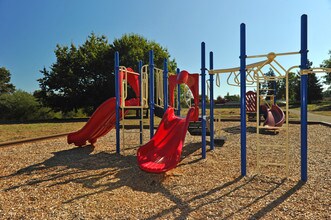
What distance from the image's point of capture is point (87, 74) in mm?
23281

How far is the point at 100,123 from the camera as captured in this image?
25.0ft

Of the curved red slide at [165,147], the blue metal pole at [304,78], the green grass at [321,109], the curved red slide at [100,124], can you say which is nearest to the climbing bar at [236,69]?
the blue metal pole at [304,78]

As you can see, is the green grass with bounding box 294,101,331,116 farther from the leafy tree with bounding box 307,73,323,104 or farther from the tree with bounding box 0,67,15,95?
the tree with bounding box 0,67,15,95

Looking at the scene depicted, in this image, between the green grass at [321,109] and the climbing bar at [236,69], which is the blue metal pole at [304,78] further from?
the green grass at [321,109]

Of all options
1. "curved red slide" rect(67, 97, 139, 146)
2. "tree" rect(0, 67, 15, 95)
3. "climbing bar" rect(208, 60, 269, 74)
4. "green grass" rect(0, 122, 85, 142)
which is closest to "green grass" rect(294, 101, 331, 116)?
"climbing bar" rect(208, 60, 269, 74)

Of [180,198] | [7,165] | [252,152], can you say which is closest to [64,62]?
[7,165]

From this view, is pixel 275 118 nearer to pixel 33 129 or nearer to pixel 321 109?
pixel 33 129

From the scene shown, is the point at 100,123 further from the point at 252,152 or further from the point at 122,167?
the point at 252,152

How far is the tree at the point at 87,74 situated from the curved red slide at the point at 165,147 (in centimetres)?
1719

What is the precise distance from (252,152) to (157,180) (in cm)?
341

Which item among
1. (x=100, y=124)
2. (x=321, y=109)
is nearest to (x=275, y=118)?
(x=100, y=124)

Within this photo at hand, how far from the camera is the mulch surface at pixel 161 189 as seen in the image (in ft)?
10.2

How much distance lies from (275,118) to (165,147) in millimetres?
9123

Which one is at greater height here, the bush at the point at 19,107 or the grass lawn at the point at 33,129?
the bush at the point at 19,107
